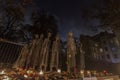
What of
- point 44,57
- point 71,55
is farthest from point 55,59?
point 71,55

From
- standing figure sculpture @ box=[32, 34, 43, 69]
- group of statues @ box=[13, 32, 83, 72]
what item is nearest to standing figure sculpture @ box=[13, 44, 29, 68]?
group of statues @ box=[13, 32, 83, 72]

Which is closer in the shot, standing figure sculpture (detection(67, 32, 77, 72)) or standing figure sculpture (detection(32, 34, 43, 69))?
standing figure sculpture (detection(32, 34, 43, 69))

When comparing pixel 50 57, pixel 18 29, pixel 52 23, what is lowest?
pixel 50 57

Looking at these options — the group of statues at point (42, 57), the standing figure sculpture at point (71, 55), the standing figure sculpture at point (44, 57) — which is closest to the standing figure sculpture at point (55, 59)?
the group of statues at point (42, 57)

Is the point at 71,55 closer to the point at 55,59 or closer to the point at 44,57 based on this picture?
the point at 55,59

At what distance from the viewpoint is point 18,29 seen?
1077 cm

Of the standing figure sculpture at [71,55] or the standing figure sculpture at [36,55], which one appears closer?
the standing figure sculpture at [36,55]

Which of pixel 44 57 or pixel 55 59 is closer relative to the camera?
pixel 44 57

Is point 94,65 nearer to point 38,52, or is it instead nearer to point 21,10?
point 38,52

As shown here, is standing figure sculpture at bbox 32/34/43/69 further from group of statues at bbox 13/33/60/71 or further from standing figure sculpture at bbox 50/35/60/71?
standing figure sculpture at bbox 50/35/60/71

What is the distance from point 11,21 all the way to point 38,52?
7.57m

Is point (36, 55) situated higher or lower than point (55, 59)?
higher

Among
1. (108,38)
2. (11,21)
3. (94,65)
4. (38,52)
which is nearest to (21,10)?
(11,21)

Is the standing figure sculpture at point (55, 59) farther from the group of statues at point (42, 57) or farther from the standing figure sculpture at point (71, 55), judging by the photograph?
the standing figure sculpture at point (71, 55)
